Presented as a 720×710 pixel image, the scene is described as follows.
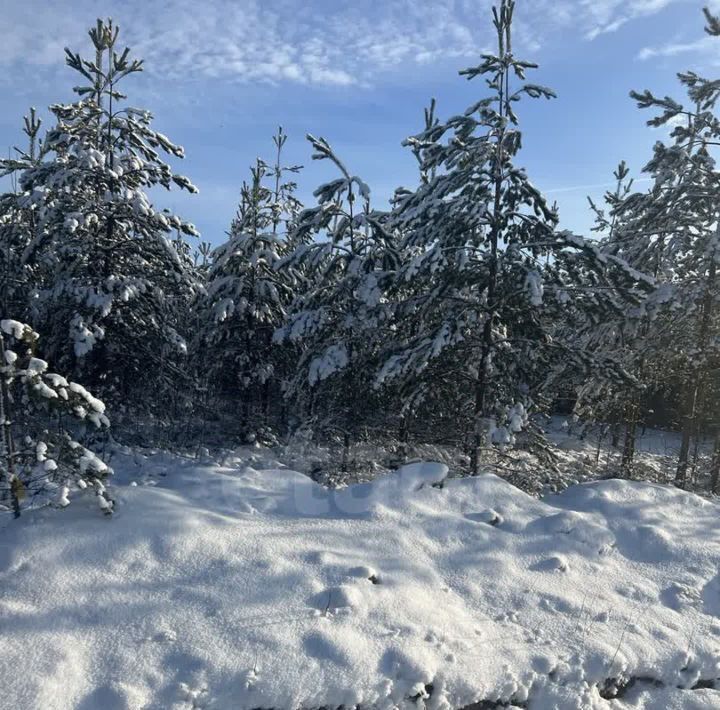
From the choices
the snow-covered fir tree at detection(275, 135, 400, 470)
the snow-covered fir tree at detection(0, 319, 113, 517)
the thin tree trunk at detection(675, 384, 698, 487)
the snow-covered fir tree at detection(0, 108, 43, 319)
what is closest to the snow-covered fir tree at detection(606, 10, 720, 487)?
the thin tree trunk at detection(675, 384, 698, 487)

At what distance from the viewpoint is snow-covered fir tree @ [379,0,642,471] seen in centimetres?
784

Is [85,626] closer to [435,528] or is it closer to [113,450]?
[435,528]

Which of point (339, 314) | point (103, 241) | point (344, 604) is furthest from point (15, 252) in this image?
point (344, 604)

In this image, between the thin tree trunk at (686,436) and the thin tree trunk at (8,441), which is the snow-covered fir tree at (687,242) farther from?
the thin tree trunk at (8,441)

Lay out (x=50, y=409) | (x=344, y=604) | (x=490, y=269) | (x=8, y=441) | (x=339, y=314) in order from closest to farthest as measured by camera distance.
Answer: (x=344, y=604) → (x=50, y=409) → (x=8, y=441) → (x=490, y=269) → (x=339, y=314)

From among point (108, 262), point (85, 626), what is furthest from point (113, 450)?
point (85, 626)

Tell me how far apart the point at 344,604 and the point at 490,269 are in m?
5.58

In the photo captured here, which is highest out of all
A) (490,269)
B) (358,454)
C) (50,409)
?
(490,269)

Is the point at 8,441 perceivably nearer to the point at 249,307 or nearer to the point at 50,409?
the point at 50,409

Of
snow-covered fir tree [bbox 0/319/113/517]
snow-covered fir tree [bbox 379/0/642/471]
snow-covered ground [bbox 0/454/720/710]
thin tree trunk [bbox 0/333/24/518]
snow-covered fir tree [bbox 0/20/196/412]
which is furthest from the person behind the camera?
snow-covered fir tree [bbox 0/20/196/412]

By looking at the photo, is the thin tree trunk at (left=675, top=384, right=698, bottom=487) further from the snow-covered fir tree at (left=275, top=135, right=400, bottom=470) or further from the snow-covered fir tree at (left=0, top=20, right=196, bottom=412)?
the snow-covered fir tree at (left=0, top=20, right=196, bottom=412)

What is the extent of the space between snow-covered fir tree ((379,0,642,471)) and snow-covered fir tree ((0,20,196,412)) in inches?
232

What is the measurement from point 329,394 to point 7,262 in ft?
30.6

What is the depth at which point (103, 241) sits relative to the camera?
11484 millimetres
